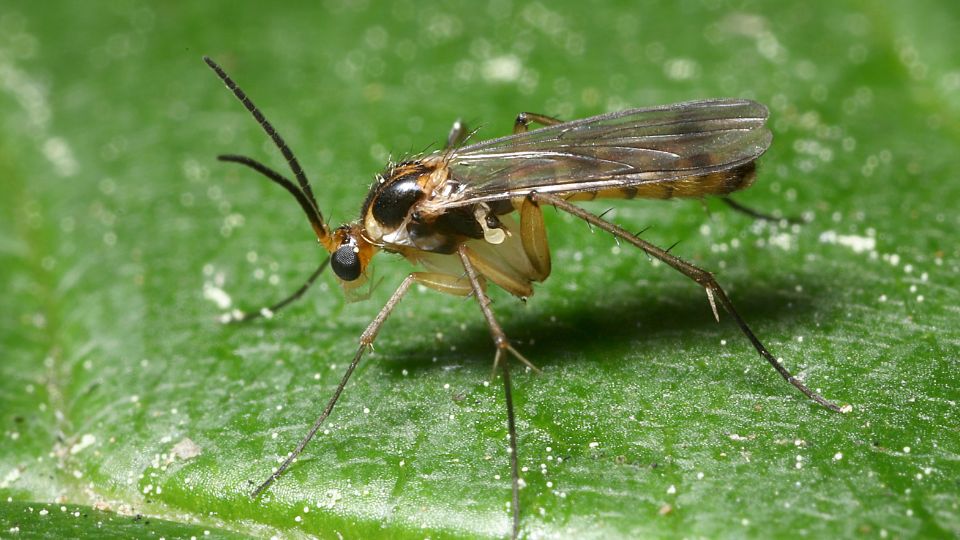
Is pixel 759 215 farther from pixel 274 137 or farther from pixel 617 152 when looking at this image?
pixel 274 137

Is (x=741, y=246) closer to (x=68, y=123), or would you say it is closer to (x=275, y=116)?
(x=275, y=116)

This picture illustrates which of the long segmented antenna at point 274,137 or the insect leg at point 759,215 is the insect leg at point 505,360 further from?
the insect leg at point 759,215

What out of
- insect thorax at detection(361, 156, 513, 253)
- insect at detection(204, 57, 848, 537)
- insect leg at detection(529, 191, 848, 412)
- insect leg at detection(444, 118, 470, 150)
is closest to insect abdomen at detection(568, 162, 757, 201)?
insect at detection(204, 57, 848, 537)

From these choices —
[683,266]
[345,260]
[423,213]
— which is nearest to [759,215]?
[683,266]

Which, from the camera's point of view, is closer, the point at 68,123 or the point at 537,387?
the point at 537,387

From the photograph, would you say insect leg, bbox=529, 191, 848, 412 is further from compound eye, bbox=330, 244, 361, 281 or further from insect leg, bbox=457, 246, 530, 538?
compound eye, bbox=330, 244, 361, 281

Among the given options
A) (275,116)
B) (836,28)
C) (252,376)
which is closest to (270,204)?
(275,116)

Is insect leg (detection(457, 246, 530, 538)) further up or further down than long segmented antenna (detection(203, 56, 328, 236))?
further down
